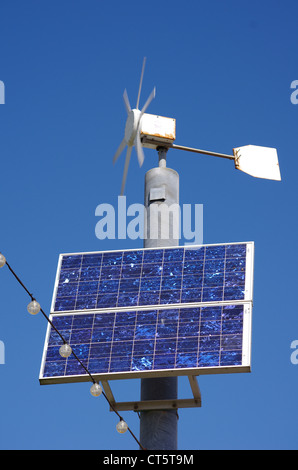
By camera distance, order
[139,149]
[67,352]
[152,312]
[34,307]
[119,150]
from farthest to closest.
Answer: [119,150] → [139,149] → [152,312] → [67,352] → [34,307]

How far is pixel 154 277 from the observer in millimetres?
27125

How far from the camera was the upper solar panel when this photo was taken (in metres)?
26.4

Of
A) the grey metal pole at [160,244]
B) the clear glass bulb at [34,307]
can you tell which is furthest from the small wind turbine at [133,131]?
the clear glass bulb at [34,307]

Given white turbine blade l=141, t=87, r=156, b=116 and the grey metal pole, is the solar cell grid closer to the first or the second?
the grey metal pole

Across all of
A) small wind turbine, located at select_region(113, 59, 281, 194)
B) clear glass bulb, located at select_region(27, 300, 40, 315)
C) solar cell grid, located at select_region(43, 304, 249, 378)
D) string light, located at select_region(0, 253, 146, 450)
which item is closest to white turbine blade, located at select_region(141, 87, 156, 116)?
small wind turbine, located at select_region(113, 59, 281, 194)

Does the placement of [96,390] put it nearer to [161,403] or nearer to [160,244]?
[161,403]

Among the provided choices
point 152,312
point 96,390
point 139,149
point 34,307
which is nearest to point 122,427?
point 96,390

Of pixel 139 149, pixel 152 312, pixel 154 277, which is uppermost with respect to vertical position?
pixel 139 149

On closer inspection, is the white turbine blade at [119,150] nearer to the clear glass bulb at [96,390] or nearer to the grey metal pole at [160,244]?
the grey metal pole at [160,244]

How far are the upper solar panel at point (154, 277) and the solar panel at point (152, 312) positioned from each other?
0.08 ft

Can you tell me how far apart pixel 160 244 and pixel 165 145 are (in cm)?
→ 331

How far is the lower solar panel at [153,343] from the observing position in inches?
977
